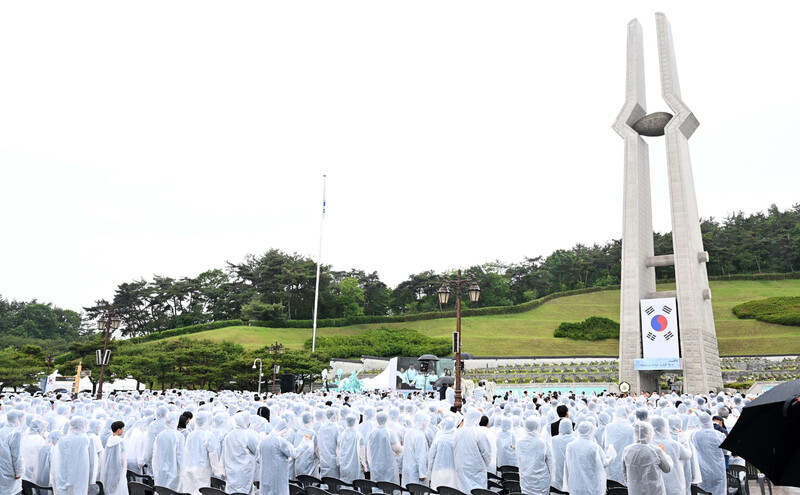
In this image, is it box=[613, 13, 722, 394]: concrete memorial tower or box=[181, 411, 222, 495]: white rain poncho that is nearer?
box=[181, 411, 222, 495]: white rain poncho

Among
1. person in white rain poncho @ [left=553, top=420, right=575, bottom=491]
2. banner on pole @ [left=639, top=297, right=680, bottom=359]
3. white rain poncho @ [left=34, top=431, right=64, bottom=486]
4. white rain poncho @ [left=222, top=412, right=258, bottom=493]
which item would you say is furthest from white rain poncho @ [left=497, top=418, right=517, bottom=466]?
banner on pole @ [left=639, top=297, right=680, bottom=359]

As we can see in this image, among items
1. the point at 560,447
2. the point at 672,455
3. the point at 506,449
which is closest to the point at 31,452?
the point at 506,449

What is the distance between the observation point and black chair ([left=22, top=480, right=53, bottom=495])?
8727 millimetres

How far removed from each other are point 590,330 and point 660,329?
29.4 m

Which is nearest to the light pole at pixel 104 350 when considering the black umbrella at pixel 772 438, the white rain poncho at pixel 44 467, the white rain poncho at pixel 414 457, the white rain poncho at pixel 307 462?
the white rain poncho at pixel 44 467

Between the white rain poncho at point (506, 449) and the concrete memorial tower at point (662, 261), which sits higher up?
the concrete memorial tower at point (662, 261)

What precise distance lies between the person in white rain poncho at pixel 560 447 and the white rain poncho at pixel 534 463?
1.90 ft

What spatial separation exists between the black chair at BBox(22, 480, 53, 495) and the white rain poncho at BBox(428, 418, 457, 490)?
19.3ft

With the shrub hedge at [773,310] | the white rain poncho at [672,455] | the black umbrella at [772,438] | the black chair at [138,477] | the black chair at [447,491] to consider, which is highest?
the shrub hedge at [773,310]

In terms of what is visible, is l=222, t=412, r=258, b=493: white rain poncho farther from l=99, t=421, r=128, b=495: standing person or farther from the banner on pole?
the banner on pole

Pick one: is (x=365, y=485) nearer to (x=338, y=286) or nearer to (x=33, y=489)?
(x=33, y=489)

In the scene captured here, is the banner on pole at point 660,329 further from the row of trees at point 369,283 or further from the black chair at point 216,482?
the row of trees at point 369,283

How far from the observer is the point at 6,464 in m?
8.63

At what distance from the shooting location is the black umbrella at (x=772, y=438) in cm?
304
